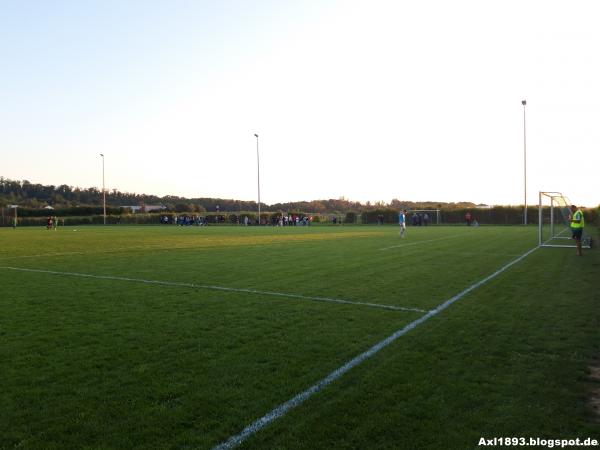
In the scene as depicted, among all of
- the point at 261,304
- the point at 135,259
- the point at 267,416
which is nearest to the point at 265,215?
the point at 135,259

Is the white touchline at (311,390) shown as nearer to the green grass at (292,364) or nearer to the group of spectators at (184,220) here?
the green grass at (292,364)

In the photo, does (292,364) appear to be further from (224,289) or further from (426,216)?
(426,216)

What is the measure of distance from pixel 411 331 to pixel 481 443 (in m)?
3.14

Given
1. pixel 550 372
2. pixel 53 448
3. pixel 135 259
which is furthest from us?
pixel 135 259

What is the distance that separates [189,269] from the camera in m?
14.1

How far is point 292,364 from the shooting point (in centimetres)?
530

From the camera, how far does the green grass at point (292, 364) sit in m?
3.79

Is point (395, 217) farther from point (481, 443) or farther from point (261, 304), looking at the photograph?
point (481, 443)

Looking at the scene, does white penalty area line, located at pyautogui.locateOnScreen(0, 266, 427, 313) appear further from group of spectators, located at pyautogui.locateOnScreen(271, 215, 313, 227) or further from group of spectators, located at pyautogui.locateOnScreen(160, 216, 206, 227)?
group of spectators, located at pyautogui.locateOnScreen(160, 216, 206, 227)

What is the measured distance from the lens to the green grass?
3.79 meters

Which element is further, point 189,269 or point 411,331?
point 189,269

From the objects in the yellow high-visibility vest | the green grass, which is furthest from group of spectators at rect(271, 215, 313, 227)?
the green grass

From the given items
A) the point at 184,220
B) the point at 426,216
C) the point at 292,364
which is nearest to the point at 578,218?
the point at 292,364

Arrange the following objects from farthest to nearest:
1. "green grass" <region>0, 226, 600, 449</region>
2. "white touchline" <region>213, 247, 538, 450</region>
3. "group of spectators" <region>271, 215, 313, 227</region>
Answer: "group of spectators" <region>271, 215, 313, 227</region> < "green grass" <region>0, 226, 600, 449</region> < "white touchline" <region>213, 247, 538, 450</region>
